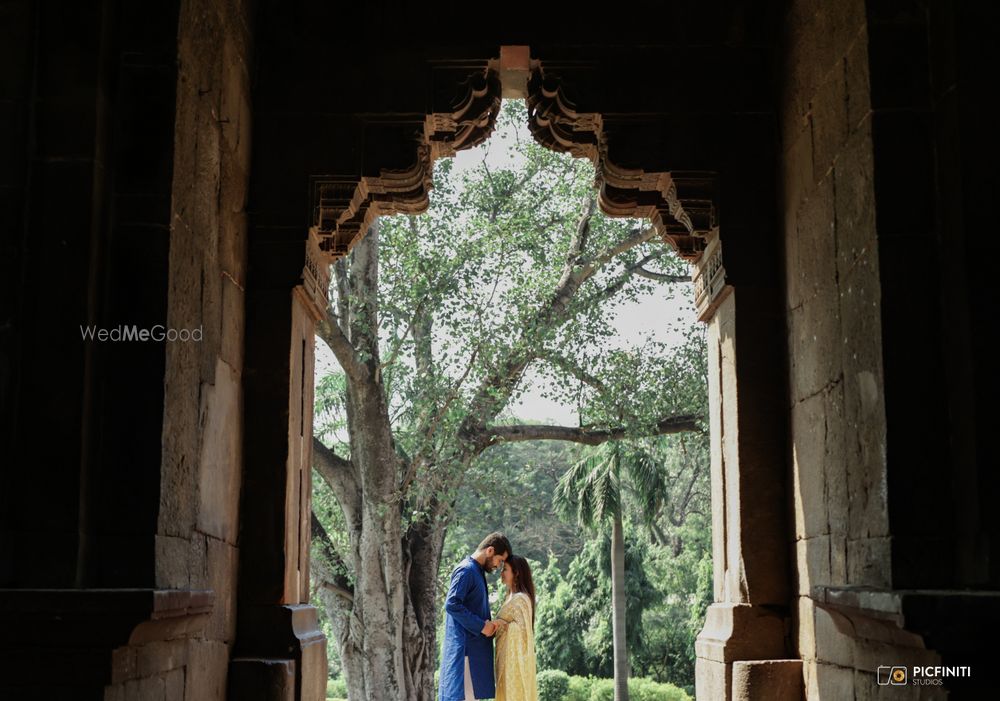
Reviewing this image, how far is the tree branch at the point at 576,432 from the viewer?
44.6ft

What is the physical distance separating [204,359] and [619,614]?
628 inches

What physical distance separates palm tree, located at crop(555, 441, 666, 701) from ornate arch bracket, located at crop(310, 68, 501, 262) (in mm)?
10424

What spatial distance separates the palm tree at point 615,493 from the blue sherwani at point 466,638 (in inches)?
351

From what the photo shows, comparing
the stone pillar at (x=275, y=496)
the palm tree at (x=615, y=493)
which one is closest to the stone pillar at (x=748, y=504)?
the stone pillar at (x=275, y=496)

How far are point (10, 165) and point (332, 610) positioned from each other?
1151 centimetres

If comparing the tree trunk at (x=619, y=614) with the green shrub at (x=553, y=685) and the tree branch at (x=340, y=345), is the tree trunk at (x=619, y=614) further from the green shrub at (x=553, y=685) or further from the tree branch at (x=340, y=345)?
the tree branch at (x=340, y=345)

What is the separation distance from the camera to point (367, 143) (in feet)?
18.3

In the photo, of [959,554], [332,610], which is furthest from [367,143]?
[332,610]

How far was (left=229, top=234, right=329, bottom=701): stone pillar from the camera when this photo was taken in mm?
5043

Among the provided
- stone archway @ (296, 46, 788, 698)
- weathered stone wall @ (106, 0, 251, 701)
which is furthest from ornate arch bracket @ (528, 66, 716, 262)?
weathered stone wall @ (106, 0, 251, 701)

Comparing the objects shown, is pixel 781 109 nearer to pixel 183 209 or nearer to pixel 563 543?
pixel 183 209

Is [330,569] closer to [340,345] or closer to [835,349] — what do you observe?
[340,345]

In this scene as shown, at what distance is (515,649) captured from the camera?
7191 millimetres
